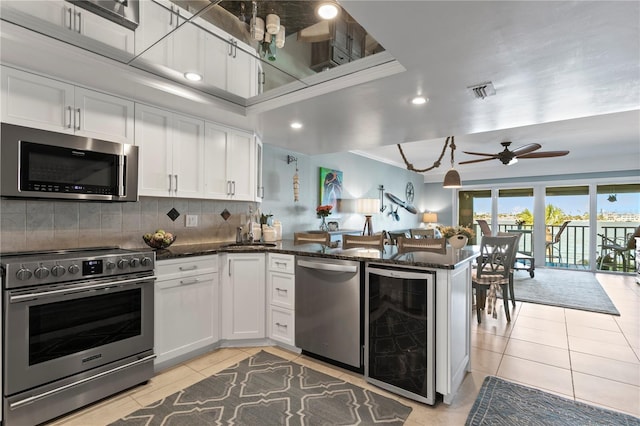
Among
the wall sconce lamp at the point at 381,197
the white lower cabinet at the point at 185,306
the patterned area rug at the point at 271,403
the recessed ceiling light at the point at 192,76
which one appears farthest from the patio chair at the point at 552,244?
the recessed ceiling light at the point at 192,76

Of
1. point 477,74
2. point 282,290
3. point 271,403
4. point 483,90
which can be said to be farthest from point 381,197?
point 271,403

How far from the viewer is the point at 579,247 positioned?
7.43 meters

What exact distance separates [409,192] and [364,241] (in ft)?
20.3

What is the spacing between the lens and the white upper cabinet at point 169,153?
2.66m

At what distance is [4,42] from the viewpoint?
1763 millimetres

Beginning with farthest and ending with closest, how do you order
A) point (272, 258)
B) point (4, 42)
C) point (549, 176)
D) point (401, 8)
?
point (549, 176) < point (272, 258) < point (4, 42) < point (401, 8)

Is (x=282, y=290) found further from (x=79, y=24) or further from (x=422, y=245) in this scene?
(x=79, y=24)

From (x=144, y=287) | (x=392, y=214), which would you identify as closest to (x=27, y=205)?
(x=144, y=287)

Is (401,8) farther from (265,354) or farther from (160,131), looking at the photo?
(265,354)

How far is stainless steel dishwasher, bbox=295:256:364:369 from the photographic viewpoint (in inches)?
96.7

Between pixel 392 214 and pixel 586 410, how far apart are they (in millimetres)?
5823

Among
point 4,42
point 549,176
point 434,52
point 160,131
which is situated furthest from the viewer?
point 549,176

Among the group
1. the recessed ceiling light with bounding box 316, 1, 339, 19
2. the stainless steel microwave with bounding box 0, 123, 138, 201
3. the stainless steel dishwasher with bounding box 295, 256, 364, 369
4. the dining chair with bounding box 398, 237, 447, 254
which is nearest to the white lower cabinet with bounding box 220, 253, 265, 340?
the stainless steel dishwasher with bounding box 295, 256, 364, 369

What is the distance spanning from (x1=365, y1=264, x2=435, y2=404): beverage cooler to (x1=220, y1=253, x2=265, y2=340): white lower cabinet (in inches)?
44.1
